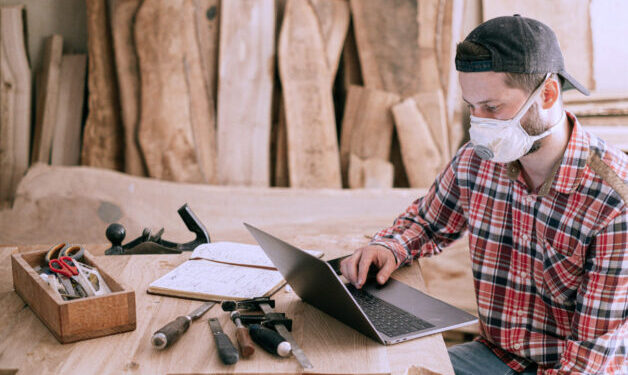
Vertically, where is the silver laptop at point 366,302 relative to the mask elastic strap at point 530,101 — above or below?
below

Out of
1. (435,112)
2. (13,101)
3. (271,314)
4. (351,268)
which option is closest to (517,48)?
(351,268)

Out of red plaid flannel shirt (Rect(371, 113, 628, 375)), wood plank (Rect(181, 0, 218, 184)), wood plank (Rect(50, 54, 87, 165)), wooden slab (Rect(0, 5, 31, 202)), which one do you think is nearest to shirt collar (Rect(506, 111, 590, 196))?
red plaid flannel shirt (Rect(371, 113, 628, 375))

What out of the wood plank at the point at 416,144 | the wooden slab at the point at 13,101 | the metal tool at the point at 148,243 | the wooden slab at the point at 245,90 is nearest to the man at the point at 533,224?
the metal tool at the point at 148,243

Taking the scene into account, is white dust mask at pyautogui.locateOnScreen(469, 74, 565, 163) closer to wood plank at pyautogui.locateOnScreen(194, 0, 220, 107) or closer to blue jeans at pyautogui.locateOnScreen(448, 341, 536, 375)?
blue jeans at pyautogui.locateOnScreen(448, 341, 536, 375)

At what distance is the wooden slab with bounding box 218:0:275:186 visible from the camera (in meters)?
3.24

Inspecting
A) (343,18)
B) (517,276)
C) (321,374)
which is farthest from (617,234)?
(343,18)

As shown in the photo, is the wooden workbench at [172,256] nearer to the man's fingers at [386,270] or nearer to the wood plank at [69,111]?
the man's fingers at [386,270]

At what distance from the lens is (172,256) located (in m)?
1.83

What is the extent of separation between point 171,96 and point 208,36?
421mm

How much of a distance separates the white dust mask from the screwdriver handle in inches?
34.3

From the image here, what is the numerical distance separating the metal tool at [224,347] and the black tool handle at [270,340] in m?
0.06

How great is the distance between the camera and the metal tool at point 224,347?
3.74 ft

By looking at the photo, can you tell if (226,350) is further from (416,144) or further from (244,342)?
(416,144)

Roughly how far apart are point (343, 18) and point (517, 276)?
2.10 metres
